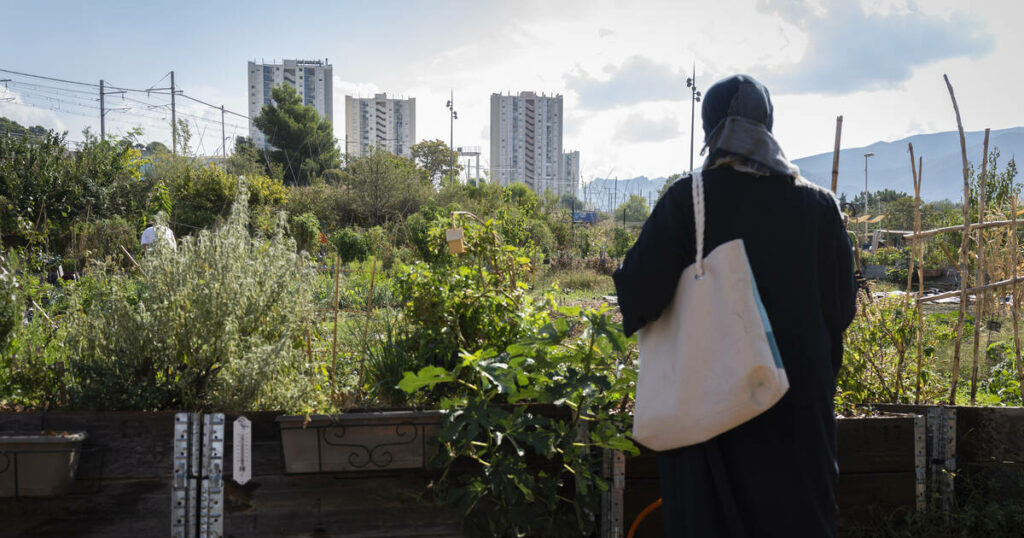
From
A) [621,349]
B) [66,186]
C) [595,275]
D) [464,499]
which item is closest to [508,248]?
[621,349]

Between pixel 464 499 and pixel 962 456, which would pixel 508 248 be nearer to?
pixel 464 499

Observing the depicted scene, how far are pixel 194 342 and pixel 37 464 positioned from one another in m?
0.55

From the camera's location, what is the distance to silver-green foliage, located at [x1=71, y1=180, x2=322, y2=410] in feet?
7.45

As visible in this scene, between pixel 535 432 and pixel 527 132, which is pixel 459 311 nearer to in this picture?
pixel 535 432

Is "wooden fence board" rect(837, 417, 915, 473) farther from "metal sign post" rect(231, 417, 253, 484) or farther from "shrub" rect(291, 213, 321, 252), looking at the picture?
"shrub" rect(291, 213, 321, 252)

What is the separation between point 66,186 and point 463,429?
16514 mm

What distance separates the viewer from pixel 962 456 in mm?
2496

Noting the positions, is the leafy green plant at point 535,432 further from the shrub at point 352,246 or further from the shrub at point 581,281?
the shrub at point 352,246

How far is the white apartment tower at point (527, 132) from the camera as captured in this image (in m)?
94.8

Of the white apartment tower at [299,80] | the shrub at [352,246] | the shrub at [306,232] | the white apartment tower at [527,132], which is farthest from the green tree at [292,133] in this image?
the white apartment tower at [527,132]

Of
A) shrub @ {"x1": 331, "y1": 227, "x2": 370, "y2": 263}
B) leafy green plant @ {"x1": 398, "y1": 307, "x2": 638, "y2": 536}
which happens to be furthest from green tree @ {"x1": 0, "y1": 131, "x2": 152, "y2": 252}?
leafy green plant @ {"x1": 398, "y1": 307, "x2": 638, "y2": 536}

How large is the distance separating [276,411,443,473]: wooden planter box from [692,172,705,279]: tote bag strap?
1.05 metres

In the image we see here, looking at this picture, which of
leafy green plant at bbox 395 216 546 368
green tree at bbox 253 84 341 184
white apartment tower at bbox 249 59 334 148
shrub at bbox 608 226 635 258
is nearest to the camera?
leafy green plant at bbox 395 216 546 368

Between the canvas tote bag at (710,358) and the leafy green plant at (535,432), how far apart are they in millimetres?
520
